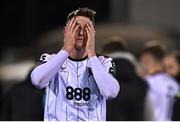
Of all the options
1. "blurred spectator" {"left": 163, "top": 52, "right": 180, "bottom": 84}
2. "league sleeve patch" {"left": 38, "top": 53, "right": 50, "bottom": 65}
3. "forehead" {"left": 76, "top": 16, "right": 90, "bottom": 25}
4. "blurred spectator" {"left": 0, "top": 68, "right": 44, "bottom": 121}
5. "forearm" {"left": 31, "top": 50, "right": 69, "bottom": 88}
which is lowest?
"blurred spectator" {"left": 0, "top": 68, "right": 44, "bottom": 121}

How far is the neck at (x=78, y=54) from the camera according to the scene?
10.1ft

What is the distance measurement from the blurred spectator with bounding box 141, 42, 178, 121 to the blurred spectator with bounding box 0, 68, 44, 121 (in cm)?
124

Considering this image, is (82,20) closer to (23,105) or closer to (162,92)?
(23,105)

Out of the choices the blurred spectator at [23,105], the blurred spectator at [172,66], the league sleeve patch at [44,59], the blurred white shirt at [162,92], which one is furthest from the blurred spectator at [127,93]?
the league sleeve patch at [44,59]

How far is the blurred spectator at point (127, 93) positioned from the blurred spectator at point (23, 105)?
1.95 feet

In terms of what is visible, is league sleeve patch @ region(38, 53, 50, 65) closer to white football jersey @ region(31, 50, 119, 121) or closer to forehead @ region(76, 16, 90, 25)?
white football jersey @ region(31, 50, 119, 121)

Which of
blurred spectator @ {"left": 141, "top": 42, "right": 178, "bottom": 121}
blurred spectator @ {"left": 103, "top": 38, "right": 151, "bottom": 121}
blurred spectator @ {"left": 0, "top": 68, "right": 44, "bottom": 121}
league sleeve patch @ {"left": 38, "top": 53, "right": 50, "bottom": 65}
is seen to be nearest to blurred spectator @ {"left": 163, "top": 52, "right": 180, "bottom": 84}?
blurred spectator @ {"left": 141, "top": 42, "right": 178, "bottom": 121}

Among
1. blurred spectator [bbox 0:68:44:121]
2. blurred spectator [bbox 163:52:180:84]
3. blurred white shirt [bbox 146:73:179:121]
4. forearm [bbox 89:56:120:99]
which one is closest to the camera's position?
forearm [bbox 89:56:120:99]

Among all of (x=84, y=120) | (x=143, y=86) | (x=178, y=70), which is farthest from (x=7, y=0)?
(x=84, y=120)

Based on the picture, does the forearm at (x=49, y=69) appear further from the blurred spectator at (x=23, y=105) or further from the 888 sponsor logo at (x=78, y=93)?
the blurred spectator at (x=23, y=105)

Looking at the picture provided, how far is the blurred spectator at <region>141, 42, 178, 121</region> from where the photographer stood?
6.55 m

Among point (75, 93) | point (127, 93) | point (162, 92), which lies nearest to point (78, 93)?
point (75, 93)

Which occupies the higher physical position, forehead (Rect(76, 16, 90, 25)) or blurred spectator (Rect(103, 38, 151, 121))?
forehead (Rect(76, 16, 90, 25))

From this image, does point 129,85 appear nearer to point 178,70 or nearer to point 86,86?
point 178,70
